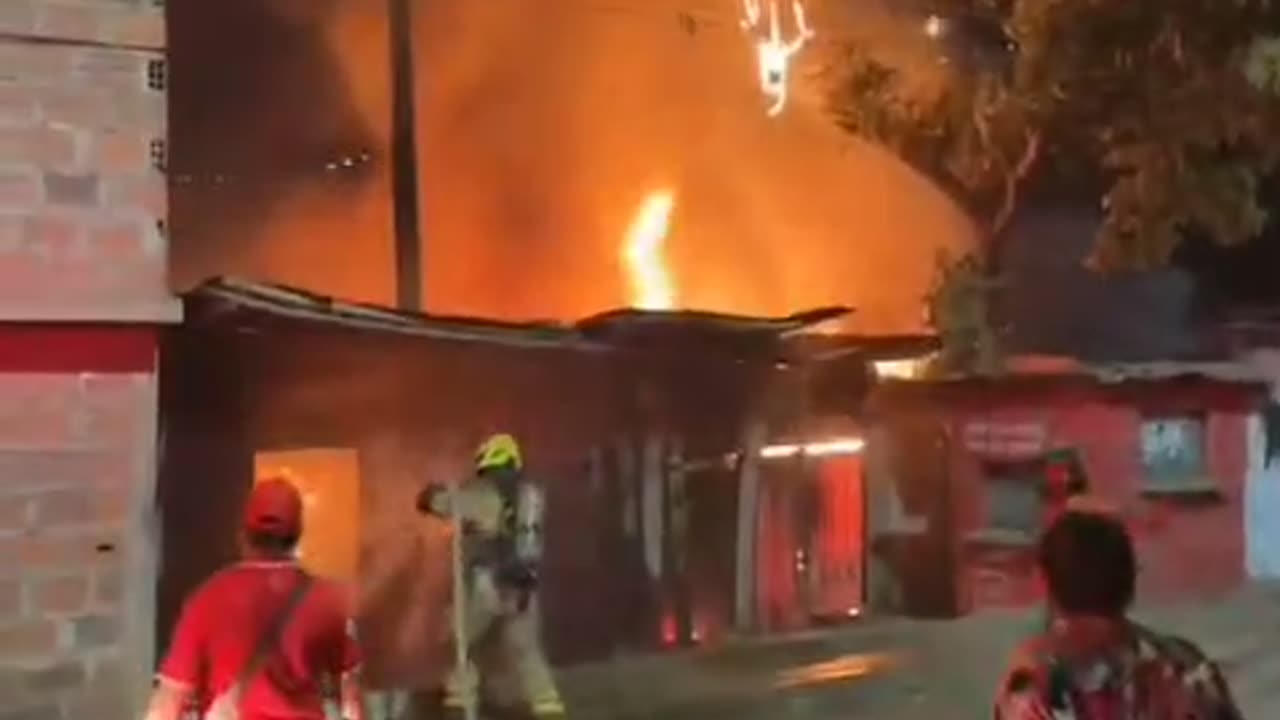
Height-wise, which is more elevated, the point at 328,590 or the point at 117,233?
the point at 117,233

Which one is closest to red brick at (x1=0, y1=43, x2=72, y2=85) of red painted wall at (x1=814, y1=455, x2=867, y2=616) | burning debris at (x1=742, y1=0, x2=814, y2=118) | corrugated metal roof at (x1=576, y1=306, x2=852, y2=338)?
corrugated metal roof at (x1=576, y1=306, x2=852, y2=338)

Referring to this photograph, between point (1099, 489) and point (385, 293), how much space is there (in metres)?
5.68

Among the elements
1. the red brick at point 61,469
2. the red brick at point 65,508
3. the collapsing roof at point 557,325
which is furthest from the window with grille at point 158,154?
the red brick at point 65,508

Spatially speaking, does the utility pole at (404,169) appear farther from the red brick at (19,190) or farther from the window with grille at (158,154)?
the red brick at (19,190)

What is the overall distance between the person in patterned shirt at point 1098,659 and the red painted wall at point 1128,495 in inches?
382

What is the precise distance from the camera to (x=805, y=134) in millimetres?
14945

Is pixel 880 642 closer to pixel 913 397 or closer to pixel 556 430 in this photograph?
pixel 913 397

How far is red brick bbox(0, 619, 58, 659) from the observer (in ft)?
24.3

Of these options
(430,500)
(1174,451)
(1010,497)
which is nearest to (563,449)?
(430,500)

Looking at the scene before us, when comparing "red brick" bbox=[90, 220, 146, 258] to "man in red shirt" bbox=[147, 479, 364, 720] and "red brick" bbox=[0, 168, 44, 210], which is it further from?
"man in red shirt" bbox=[147, 479, 364, 720]

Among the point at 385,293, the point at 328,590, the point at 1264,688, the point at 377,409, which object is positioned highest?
the point at 385,293

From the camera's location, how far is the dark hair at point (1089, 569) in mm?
4184

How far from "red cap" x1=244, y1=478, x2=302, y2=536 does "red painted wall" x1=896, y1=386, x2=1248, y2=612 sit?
9.04 meters

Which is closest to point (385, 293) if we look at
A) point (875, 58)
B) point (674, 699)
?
point (674, 699)
